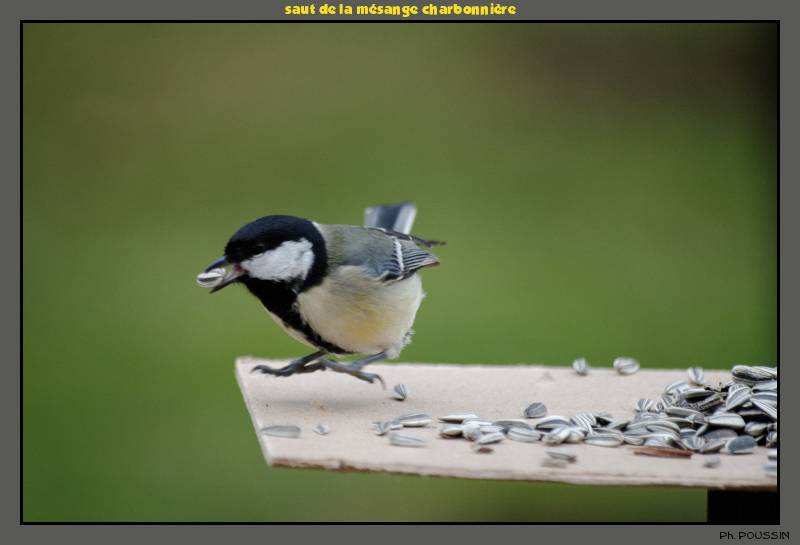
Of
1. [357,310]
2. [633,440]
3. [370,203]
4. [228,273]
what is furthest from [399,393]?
[370,203]

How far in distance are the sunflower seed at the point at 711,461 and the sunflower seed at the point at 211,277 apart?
121cm

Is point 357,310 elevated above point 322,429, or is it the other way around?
point 357,310

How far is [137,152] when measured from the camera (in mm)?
8062

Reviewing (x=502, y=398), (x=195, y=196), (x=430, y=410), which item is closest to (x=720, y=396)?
(x=502, y=398)

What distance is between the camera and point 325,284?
251 centimetres

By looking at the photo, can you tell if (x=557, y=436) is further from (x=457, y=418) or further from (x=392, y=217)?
(x=392, y=217)

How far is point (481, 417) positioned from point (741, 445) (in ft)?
2.02

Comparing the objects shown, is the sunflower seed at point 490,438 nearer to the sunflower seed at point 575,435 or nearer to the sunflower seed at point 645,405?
the sunflower seed at point 575,435

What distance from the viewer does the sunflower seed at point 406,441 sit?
81.4 inches

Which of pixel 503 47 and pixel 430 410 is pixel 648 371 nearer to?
pixel 430 410

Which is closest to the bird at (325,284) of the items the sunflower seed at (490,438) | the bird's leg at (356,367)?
the bird's leg at (356,367)

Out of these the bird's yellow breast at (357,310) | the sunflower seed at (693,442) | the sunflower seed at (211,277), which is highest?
the sunflower seed at (211,277)

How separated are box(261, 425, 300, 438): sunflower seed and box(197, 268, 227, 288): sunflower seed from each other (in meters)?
0.42

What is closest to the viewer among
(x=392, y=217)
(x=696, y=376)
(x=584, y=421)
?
(x=584, y=421)
